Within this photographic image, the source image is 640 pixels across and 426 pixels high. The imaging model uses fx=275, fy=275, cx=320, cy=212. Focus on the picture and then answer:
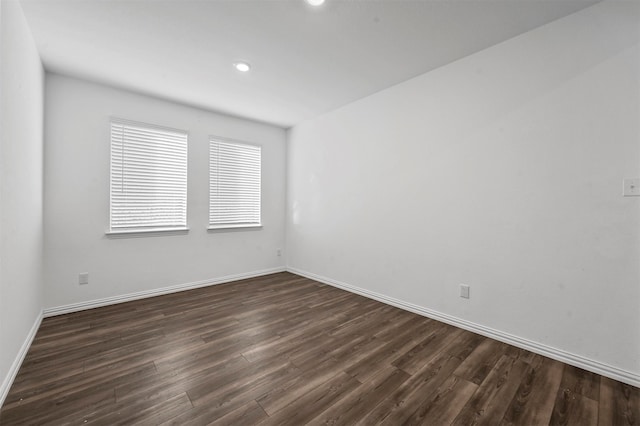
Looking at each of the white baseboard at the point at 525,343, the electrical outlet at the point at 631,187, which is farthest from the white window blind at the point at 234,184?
the electrical outlet at the point at 631,187

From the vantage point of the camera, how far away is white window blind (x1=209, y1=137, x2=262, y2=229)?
Result: 419 cm

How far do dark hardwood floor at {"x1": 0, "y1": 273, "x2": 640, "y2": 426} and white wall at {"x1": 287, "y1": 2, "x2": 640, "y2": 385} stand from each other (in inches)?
16.0

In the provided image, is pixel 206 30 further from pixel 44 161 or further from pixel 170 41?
pixel 44 161

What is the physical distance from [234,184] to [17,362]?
3007 mm

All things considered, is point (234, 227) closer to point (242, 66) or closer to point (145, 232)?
point (145, 232)

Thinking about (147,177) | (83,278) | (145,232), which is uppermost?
(147,177)

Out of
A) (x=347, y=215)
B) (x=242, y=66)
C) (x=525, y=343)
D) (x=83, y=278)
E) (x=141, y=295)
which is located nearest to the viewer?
(x=525, y=343)

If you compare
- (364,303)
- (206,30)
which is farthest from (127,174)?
(364,303)

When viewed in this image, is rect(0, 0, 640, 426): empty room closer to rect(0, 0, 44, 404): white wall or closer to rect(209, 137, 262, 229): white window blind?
rect(0, 0, 44, 404): white wall

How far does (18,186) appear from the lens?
6.64ft

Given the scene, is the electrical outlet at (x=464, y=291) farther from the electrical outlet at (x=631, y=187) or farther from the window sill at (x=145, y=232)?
the window sill at (x=145, y=232)

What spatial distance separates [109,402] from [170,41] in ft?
9.04

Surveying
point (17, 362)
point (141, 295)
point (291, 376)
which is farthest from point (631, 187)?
point (141, 295)

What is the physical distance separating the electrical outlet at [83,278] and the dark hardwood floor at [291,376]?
14.2 inches
